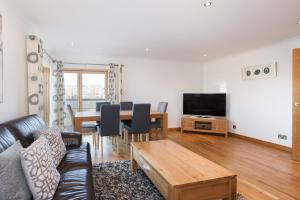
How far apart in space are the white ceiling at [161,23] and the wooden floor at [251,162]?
2.25 m

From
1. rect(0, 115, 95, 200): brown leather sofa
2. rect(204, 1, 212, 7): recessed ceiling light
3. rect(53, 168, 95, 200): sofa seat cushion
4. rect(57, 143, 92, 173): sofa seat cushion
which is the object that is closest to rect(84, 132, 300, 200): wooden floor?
rect(57, 143, 92, 173): sofa seat cushion

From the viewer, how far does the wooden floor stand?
235 centimetres

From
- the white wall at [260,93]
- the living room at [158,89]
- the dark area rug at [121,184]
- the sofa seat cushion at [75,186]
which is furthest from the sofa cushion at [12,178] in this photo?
the white wall at [260,93]

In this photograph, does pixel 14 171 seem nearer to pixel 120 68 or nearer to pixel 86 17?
pixel 86 17

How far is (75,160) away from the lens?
214 cm

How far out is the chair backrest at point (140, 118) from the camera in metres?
4.04

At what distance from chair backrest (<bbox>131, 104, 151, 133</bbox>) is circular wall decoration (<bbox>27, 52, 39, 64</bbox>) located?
1.92 meters

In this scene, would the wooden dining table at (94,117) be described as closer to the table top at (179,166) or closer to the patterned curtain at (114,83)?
the patterned curtain at (114,83)

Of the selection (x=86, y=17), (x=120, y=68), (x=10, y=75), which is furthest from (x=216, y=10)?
(x=120, y=68)

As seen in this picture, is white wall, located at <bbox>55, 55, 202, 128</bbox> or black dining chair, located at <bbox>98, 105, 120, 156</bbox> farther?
white wall, located at <bbox>55, 55, 202, 128</bbox>

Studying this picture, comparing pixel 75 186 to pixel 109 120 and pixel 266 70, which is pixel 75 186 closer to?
pixel 109 120

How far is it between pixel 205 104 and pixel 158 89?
1509mm

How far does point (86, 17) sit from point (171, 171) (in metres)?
2.39

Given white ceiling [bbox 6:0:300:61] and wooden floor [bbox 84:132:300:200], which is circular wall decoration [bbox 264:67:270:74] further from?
wooden floor [bbox 84:132:300:200]
